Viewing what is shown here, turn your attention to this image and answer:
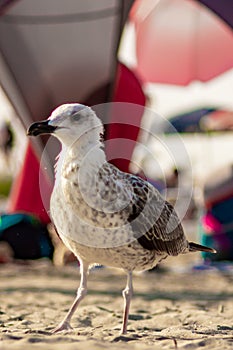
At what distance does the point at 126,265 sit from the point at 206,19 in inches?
482

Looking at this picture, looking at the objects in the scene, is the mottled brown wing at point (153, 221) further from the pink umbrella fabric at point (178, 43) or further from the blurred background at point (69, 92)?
the pink umbrella fabric at point (178, 43)

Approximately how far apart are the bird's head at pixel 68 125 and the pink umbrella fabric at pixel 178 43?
9.89 meters

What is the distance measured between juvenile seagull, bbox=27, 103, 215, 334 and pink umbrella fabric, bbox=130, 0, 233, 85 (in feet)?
32.1

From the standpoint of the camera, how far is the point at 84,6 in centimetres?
989

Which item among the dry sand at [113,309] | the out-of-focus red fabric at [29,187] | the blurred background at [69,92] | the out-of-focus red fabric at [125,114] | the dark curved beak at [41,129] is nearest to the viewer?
the dry sand at [113,309]

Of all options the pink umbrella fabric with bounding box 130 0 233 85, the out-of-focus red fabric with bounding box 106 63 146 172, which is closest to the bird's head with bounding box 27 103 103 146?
the out-of-focus red fabric with bounding box 106 63 146 172

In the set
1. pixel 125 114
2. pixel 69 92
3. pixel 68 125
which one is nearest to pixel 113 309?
pixel 68 125

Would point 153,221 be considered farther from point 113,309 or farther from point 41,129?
point 113,309

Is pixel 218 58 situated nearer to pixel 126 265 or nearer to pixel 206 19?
pixel 206 19

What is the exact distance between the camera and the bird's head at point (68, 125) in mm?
4676

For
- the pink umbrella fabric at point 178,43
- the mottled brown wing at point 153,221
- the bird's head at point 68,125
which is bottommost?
the pink umbrella fabric at point 178,43

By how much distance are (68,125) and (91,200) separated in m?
0.48

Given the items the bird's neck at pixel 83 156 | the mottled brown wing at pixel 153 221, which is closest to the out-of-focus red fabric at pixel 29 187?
the mottled brown wing at pixel 153 221

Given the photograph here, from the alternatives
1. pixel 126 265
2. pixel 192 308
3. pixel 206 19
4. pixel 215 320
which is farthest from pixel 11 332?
pixel 206 19
